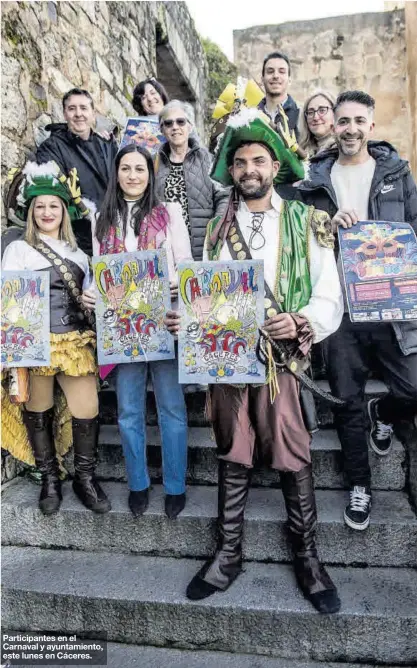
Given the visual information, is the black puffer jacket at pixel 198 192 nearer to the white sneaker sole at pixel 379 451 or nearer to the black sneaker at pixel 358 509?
the white sneaker sole at pixel 379 451

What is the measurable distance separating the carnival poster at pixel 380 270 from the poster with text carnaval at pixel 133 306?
2.82 feet

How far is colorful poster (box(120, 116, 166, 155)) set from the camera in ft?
11.2

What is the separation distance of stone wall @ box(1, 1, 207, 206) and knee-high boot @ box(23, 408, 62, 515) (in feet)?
4.92

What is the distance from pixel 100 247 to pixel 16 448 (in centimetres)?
123

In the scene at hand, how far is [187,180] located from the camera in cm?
297

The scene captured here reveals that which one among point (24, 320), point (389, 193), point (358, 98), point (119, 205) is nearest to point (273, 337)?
point (389, 193)

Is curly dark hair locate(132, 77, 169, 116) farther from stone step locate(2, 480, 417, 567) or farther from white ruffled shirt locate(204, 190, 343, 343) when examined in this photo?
stone step locate(2, 480, 417, 567)

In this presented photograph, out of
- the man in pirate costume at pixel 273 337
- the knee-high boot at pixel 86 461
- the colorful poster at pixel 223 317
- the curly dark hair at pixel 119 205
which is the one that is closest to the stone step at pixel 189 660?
the man in pirate costume at pixel 273 337

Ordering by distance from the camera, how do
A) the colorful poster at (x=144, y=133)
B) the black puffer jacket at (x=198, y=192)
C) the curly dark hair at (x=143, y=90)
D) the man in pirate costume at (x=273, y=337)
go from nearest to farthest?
the man in pirate costume at (x=273, y=337) < the black puffer jacket at (x=198, y=192) < the colorful poster at (x=144, y=133) < the curly dark hair at (x=143, y=90)

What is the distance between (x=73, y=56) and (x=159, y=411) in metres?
3.14

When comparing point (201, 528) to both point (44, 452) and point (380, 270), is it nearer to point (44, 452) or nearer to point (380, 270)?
point (44, 452)

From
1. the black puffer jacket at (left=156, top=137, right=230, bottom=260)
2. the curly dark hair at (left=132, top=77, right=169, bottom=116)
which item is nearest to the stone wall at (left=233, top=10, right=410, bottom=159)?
the curly dark hair at (left=132, top=77, right=169, bottom=116)

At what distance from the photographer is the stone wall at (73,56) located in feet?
10.0

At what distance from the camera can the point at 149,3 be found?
19.2 ft
